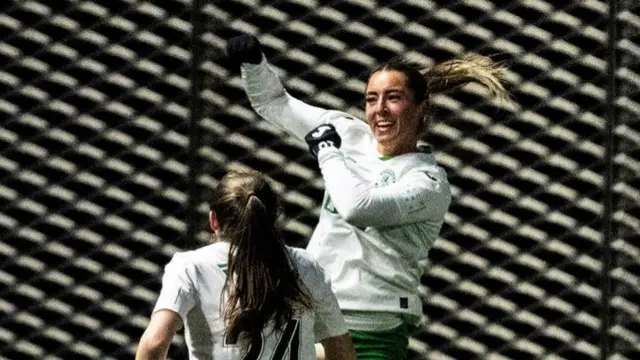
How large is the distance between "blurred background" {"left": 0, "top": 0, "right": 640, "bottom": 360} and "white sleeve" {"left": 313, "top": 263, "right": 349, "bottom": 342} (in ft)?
8.25

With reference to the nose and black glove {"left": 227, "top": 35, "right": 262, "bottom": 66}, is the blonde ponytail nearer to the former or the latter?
the nose

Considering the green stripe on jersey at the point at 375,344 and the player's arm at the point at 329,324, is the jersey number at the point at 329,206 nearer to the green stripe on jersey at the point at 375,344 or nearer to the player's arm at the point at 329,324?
the green stripe on jersey at the point at 375,344

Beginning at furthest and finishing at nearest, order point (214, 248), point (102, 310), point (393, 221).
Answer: point (102, 310), point (393, 221), point (214, 248)

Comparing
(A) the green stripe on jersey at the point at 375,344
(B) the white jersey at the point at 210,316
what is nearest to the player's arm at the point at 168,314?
(B) the white jersey at the point at 210,316

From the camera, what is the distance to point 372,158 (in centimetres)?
518

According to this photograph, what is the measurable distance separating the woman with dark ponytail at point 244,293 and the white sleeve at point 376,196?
0.85 feet

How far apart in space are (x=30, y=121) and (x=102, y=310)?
76cm

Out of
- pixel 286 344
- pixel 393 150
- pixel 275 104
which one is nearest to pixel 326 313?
pixel 286 344

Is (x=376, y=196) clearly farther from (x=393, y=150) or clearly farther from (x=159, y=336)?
(x=159, y=336)

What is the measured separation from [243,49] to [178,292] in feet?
3.20

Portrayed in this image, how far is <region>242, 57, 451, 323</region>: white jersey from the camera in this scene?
492cm

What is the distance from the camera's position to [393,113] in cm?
512

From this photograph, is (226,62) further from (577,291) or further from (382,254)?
(382,254)

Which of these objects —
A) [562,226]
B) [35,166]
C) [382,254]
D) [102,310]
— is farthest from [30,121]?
[382,254]
